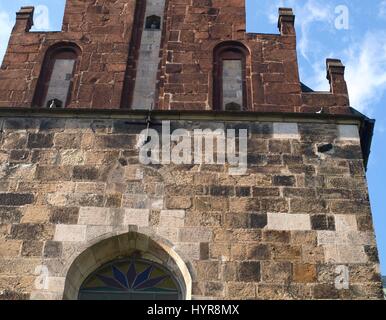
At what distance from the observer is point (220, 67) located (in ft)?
32.3

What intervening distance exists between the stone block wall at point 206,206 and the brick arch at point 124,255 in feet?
0.16

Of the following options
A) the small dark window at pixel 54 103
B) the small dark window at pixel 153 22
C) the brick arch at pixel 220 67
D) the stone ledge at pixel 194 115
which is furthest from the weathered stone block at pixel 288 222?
the small dark window at pixel 153 22

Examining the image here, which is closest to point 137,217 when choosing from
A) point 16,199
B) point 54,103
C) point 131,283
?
point 131,283

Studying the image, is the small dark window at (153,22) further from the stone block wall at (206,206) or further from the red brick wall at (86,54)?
the stone block wall at (206,206)

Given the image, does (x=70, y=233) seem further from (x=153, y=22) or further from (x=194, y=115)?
(x=153, y=22)

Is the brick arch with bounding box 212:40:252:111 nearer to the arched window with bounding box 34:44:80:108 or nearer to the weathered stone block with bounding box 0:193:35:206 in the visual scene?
the arched window with bounding box 34:44:80:108

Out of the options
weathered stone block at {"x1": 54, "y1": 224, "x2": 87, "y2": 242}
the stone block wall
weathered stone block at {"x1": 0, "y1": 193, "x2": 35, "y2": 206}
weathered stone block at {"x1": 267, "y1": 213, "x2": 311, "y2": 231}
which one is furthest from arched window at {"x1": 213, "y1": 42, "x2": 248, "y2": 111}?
weathered stone block at {"x1": 0, "y1": 193, "x2": 35, "y2": 206}

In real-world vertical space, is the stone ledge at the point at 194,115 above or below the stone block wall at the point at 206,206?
above

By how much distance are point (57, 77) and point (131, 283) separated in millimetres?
3100

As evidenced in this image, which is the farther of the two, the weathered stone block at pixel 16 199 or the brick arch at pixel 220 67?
the brick arch at pixel 220 67

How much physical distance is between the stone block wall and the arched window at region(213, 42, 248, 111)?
438 millimetres

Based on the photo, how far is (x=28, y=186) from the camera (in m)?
8.43

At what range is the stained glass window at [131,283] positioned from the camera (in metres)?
7.99
